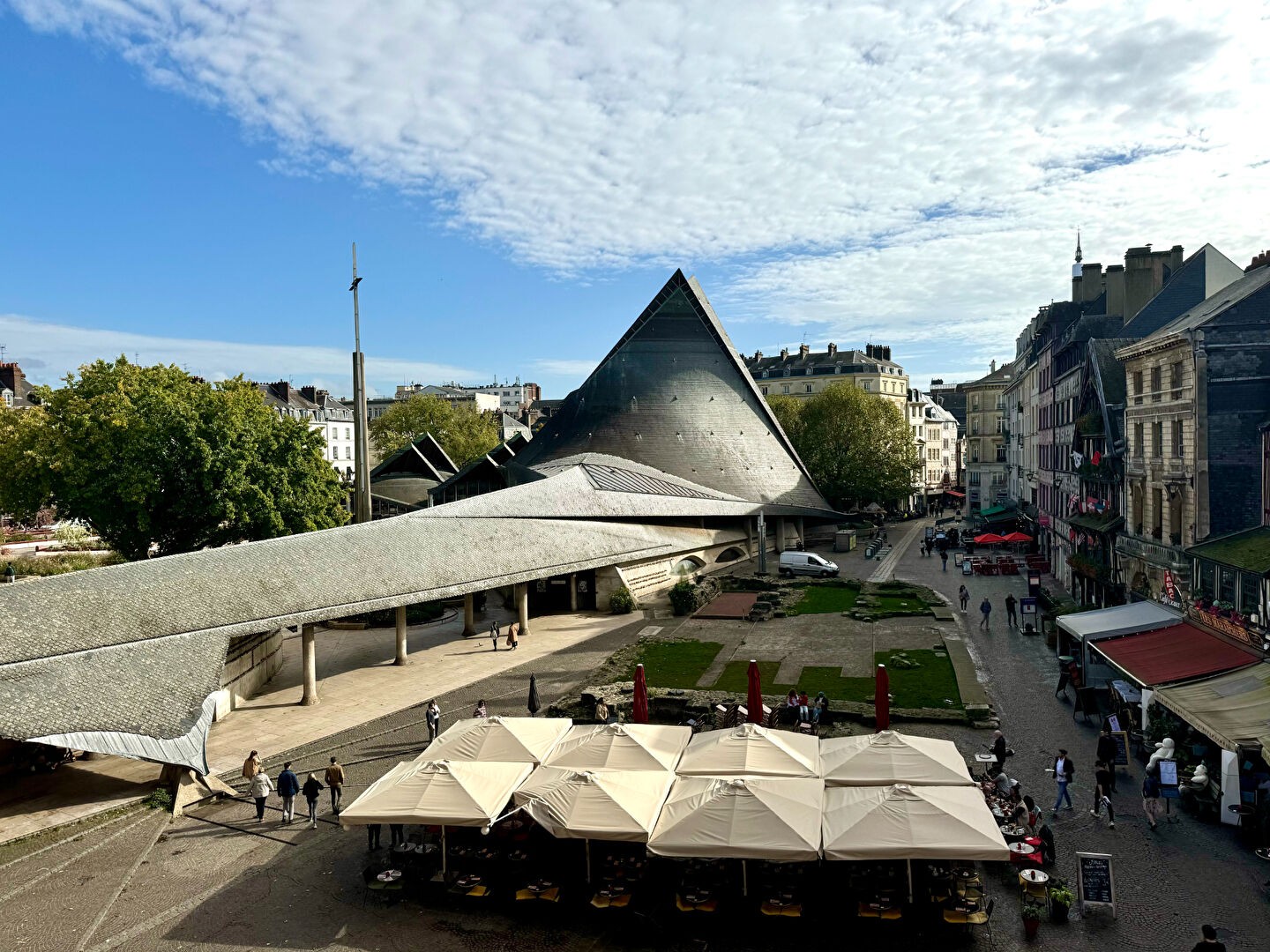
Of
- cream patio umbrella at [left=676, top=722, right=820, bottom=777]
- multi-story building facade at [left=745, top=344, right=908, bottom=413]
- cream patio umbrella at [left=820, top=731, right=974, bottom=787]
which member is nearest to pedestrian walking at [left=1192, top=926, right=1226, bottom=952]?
cream patio umbrella at [left=820, top=731, right=974, bottom=787]

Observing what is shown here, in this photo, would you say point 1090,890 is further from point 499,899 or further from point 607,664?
point 607,664

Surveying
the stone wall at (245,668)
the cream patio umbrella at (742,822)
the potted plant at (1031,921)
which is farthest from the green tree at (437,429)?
the potted plant at (1031,921)

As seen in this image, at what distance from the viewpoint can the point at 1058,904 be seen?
1497 centimetres

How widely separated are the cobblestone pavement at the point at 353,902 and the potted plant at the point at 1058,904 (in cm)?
17

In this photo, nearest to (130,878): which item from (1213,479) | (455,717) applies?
(455,717)

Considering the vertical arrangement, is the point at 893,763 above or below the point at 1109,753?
above

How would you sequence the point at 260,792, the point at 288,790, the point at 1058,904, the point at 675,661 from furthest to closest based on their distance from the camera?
the point at 675,661
the point at 260,792
the point at 288,790
the point at 1058,904

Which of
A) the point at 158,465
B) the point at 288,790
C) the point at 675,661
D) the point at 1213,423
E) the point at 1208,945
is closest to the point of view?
the point at 1208,945

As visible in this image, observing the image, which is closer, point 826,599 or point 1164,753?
point 1164,753

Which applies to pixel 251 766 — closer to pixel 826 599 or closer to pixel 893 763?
pixel 893 763

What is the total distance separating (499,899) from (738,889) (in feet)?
14.6

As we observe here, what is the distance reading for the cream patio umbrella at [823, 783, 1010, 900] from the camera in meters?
14.3

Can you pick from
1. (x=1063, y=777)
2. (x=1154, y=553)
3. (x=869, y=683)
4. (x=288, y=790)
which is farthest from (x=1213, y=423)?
(x=288, y=790)

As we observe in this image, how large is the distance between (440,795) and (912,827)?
27.7ft
